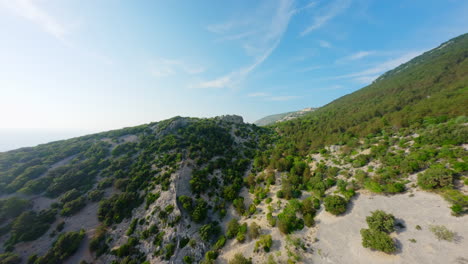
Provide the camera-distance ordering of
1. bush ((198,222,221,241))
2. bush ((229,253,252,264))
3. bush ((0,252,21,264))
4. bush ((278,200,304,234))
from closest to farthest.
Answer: bush ((229,253,252,264))
bush ((0,252,21,264))
bush ((278,200,304,234))
bush ((198,222,221,241))

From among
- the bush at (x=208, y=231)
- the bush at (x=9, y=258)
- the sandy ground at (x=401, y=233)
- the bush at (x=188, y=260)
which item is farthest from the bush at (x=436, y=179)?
the bush at (x=9, y=258)

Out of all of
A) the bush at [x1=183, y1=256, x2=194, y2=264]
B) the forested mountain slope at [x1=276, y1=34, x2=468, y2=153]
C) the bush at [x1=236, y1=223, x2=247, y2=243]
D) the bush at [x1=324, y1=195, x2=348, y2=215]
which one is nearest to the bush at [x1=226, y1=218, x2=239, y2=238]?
the bush at [x1=236, y1=223, x2=247, y2=243]

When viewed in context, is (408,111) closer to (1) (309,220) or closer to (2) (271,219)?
(1) (309,220)

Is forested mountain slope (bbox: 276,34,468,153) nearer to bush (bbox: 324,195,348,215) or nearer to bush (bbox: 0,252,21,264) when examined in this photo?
bush (bbox: 324,195,348,215)

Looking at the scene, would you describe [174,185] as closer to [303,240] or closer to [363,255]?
[303,240]

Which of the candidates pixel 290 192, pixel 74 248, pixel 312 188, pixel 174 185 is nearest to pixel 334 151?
pixel 312 188

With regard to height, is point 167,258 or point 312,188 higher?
point 312,188
